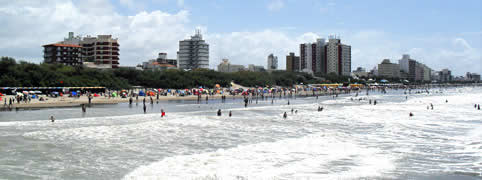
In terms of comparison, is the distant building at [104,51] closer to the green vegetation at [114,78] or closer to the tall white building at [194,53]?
the green vegetation at [114,78]

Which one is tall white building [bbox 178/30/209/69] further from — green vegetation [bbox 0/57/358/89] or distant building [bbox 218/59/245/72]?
distant building [bbox 218/59/245/72]

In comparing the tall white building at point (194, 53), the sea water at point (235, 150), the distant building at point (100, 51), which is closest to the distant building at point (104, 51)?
the distant building at point (100, 51)

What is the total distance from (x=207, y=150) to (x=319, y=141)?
6717 mm

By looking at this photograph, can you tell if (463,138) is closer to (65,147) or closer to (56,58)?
(65,147)

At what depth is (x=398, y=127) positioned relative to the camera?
28.6 meters

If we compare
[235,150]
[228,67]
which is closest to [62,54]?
[235,150]

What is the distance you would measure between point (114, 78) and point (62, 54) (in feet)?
71.3

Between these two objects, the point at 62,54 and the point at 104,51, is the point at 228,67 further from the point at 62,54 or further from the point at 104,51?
the point at 62,54

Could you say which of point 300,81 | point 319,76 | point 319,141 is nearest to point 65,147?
point 319,141

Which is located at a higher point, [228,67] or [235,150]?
[228,67]

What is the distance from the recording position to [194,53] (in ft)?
477

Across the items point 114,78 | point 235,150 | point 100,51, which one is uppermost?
point 100,51

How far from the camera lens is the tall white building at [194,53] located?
14412 centimetres

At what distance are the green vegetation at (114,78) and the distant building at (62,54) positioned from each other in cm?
1214
